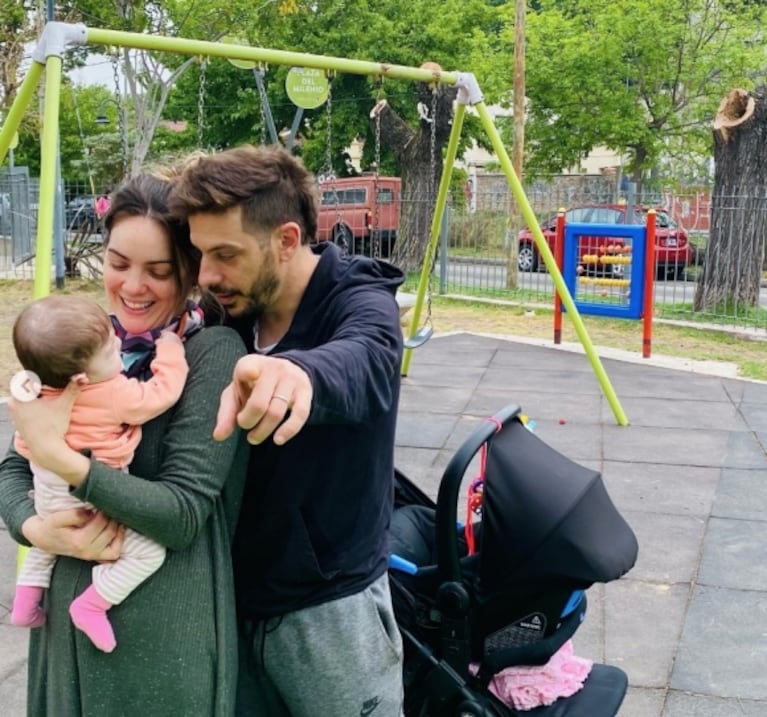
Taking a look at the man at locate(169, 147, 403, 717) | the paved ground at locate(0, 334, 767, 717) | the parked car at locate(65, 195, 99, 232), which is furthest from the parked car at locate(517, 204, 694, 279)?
the man at locate(169, 147, 403, 717)

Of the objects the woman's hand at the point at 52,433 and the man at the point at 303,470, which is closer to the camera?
the woman's hand at the point at 52,433

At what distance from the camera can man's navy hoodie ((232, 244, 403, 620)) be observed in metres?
1.60

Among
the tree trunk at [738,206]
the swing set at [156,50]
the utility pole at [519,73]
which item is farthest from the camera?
the utility pole at [519,73]

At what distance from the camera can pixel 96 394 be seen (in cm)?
146

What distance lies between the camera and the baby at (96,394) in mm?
1422

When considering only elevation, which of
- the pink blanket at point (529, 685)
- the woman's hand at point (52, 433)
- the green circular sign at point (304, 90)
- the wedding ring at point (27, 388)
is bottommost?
the pink blanket at point (529, 685)

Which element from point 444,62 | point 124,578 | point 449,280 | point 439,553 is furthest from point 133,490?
point 444,62

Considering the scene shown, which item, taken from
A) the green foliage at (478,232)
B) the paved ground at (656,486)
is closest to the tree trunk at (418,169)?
the green foliage at (478,232)

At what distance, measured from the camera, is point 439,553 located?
210 centimetres

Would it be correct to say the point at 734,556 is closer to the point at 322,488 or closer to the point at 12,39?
the point at 322,488

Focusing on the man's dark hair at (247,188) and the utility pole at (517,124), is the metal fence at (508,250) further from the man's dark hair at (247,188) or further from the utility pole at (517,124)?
the man's dark hair at (247,188)

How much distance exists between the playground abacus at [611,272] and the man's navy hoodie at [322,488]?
20.8 feet

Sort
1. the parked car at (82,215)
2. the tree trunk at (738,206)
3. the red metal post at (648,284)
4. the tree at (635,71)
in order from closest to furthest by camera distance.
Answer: the red metal post at (648,284) → the tree trunk at (738,206) → the parked car at (82,215) → the tree at (635,71)

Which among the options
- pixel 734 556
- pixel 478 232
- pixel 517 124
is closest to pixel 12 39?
pixel 517 124
